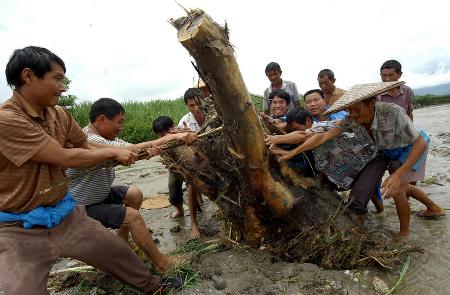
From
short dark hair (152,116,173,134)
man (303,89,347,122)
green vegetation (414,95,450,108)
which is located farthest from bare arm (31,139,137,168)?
green vegetation (414,95,450,108)

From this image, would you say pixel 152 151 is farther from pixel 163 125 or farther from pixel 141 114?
pixel 141 114

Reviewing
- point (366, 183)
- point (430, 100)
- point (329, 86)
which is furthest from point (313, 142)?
point (430, 100)

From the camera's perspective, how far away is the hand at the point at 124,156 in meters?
2.60

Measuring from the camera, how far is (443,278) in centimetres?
287

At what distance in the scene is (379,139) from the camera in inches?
132

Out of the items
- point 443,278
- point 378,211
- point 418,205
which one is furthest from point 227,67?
point 418,205

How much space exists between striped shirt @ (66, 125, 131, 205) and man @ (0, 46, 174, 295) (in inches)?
22.8

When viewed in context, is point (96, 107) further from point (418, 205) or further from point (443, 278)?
point (418, 205)

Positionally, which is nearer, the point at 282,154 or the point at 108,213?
the point at 108,213

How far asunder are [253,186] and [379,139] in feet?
4.14

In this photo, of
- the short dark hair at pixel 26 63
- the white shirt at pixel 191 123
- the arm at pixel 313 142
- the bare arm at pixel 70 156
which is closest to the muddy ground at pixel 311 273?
the arm at pixel 313 142

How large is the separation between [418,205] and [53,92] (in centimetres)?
440

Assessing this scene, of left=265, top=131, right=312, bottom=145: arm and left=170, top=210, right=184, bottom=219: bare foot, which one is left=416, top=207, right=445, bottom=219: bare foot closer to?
left=265, top=131, right=312, bottom=145: arm

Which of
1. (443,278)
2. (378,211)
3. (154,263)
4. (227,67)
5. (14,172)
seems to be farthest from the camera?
(378,211)
